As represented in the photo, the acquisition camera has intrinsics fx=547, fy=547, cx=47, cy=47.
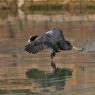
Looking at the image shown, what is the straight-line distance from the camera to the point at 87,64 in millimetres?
12906

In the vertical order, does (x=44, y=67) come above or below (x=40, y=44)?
below

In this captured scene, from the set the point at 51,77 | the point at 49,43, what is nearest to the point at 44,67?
the point at 49,43

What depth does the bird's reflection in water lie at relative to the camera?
10866 millimetres

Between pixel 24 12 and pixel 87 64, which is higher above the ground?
pixel 87 64

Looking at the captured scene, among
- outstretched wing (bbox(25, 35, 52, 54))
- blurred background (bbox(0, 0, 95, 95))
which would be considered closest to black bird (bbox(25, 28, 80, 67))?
outstretched wing (bbox(25, 35, 52, 54))

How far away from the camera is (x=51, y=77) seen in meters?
11.7

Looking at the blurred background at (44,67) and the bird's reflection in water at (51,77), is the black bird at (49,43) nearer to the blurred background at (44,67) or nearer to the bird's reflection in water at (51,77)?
the blurred background at (44,67)

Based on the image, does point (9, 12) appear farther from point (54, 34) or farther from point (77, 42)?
point (54, 34)

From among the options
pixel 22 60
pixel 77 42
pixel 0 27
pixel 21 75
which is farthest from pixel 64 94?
pixel 0 27

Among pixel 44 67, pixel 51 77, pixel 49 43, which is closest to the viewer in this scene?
pixel 51 77

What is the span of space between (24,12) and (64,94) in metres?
23.6

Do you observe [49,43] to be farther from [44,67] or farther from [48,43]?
[44,67]

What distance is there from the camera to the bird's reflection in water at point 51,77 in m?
10.9

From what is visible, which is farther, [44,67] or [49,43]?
[49,43]
